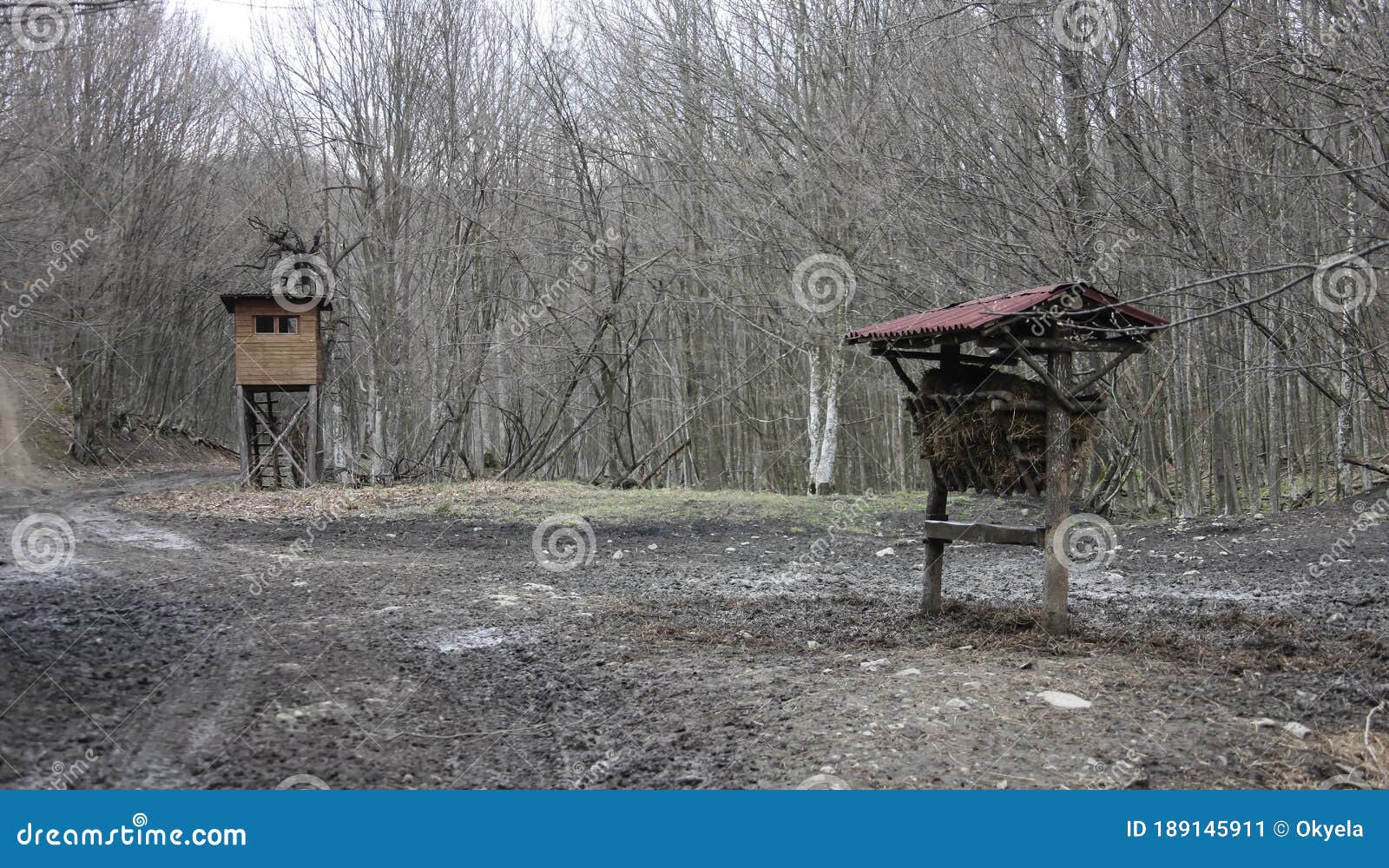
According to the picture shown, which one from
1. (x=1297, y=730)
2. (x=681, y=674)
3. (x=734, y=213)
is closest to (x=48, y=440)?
(x=734, y=213)

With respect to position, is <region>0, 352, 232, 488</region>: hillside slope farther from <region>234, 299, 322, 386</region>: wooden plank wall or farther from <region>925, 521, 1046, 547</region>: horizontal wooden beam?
<region>925, 521, 1046, 547</region>: horizontal wooden beam

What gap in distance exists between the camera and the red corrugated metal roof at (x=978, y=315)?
21.0ft

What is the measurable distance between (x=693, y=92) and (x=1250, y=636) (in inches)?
610

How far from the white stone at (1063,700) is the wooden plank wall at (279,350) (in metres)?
20.2

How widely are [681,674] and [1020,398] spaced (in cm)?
298

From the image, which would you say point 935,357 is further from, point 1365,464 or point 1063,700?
point 1365,464

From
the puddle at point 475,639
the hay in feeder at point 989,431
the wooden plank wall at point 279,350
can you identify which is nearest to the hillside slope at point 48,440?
the wooden plank wall at point 279,350

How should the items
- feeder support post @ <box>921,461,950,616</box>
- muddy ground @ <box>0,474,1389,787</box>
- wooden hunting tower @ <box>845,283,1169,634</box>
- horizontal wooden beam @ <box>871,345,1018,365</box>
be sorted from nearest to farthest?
1. muddy ground @ <box>0,474,1389,787</box>
2. wooden hunting tower @ <box>845,283,1169,634</box>
3. horizontal wooden beam @ <box>871,345,1018,365</box>
4. feeder support post @ <box>921,461,950,616</box>

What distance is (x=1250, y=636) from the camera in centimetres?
675

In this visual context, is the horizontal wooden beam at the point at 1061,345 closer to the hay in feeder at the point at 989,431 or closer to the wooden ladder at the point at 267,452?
the hay in feeder at the point at 989,431

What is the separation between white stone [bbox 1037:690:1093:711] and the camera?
5000 millimetres

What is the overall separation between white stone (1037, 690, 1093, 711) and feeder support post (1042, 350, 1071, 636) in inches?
62.4

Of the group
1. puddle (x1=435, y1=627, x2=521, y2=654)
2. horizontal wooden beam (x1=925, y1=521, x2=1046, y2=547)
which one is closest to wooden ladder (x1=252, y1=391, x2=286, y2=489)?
puddle (x1=435, y1=627, x2=521, y2=654)

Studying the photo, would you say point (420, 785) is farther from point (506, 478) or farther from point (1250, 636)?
point (506, 478)
